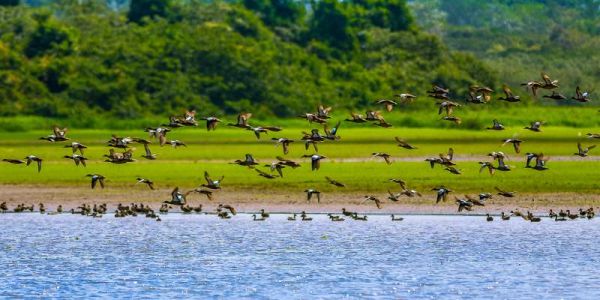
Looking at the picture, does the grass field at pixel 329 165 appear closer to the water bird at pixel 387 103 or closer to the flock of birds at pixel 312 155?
the flock of birds at pixel 312 155

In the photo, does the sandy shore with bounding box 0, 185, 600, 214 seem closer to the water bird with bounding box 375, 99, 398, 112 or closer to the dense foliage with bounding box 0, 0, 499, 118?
the water bird with bounding box 375, 99, 398, 112

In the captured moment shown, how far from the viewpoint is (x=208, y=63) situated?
74.8m

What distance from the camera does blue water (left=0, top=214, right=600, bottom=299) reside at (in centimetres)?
2411

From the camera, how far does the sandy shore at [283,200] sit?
3634cm

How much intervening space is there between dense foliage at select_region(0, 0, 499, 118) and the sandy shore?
2960cm

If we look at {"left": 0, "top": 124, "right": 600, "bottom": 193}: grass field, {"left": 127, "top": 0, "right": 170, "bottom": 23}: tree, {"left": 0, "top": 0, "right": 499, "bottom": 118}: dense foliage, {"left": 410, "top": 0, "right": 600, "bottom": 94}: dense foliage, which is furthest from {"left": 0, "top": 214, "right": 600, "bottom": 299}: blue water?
{"left": 127, "top": 0, "right": 170, "bottom": 23}: tree

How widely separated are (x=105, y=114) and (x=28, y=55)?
875cm

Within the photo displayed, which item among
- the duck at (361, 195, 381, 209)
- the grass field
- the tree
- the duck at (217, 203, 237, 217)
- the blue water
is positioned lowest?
the blue water

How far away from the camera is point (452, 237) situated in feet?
103

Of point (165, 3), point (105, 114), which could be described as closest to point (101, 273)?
point (105, 114)

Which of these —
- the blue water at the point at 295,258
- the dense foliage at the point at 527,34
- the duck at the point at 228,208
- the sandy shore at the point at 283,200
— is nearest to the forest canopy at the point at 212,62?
the dense foliage at the point at 527,34

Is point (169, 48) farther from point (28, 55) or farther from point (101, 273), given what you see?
point (101, 273)

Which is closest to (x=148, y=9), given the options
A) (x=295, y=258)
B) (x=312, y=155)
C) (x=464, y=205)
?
(x=312, y=155)

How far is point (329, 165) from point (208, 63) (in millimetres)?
29632
